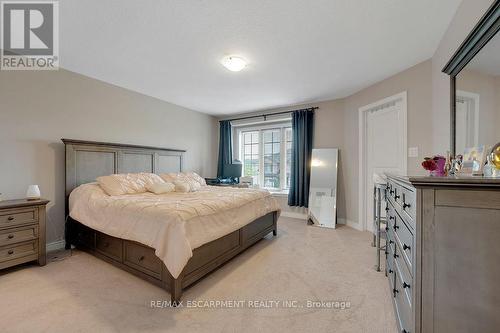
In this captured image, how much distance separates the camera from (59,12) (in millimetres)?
1845

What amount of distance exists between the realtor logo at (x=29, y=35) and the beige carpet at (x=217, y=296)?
2.43 metres

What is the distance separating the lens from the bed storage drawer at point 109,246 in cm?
229

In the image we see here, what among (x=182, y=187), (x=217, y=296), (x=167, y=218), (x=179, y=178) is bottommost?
(x=217, y=296)

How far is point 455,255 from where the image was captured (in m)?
0.94

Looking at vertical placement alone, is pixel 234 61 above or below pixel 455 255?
above

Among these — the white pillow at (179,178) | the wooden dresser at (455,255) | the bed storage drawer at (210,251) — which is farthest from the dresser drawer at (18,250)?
the wooden dresser at (455,255)

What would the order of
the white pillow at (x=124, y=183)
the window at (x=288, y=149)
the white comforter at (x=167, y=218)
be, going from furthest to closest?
1. the window at (x=288, y=149)
2. the white pillow at (x=124, y=183)
3. the white comforter at (x=167, y=218)

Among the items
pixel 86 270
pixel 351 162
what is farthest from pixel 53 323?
pixel 351 162

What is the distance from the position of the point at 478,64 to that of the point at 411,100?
147 centimetres

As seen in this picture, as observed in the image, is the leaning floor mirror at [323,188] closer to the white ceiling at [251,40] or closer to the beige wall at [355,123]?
the beige wall at [355,123]

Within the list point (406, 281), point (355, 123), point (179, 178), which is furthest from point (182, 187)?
point (355, 123)

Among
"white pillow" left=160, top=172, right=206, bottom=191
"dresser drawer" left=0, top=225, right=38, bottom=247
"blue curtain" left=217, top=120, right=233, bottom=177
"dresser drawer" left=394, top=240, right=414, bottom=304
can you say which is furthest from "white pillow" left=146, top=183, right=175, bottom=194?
"dresser drawer" left=394, top=240, right=414, bottom=304

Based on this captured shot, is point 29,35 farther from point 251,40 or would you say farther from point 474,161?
point 474,161

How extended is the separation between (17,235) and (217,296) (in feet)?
7.29
